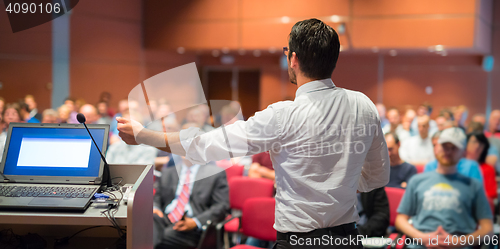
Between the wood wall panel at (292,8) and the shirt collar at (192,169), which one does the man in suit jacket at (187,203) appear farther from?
the wood wall panel at (292,8)

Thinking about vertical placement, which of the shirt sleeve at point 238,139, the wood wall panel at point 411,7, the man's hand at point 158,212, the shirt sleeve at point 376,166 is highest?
the wood wall panel at point 411,7

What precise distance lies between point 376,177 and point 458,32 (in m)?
6.49

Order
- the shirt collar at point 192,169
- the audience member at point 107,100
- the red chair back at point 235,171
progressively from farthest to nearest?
the audience member at point 107,100 < the red chair back at point 235,171 < the shirt collar at point 192,169

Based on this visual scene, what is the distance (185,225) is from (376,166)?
181cm

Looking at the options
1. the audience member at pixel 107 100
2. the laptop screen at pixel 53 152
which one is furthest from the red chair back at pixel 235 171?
the audience member at pixel 107 100

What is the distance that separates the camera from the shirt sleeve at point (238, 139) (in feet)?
4.12

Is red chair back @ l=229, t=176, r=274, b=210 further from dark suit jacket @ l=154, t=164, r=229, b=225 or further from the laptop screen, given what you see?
the laptop screen

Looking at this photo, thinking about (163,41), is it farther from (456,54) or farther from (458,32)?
(456,54)

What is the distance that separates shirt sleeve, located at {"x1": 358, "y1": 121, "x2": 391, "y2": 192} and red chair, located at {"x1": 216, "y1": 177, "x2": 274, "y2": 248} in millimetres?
1928

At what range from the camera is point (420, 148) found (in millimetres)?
4922

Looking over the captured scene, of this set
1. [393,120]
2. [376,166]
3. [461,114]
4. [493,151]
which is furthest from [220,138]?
[461,114]

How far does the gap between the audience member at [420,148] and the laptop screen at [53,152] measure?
4140 mm

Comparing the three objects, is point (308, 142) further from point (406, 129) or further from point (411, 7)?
point (411, 7)

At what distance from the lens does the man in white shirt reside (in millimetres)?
1263
